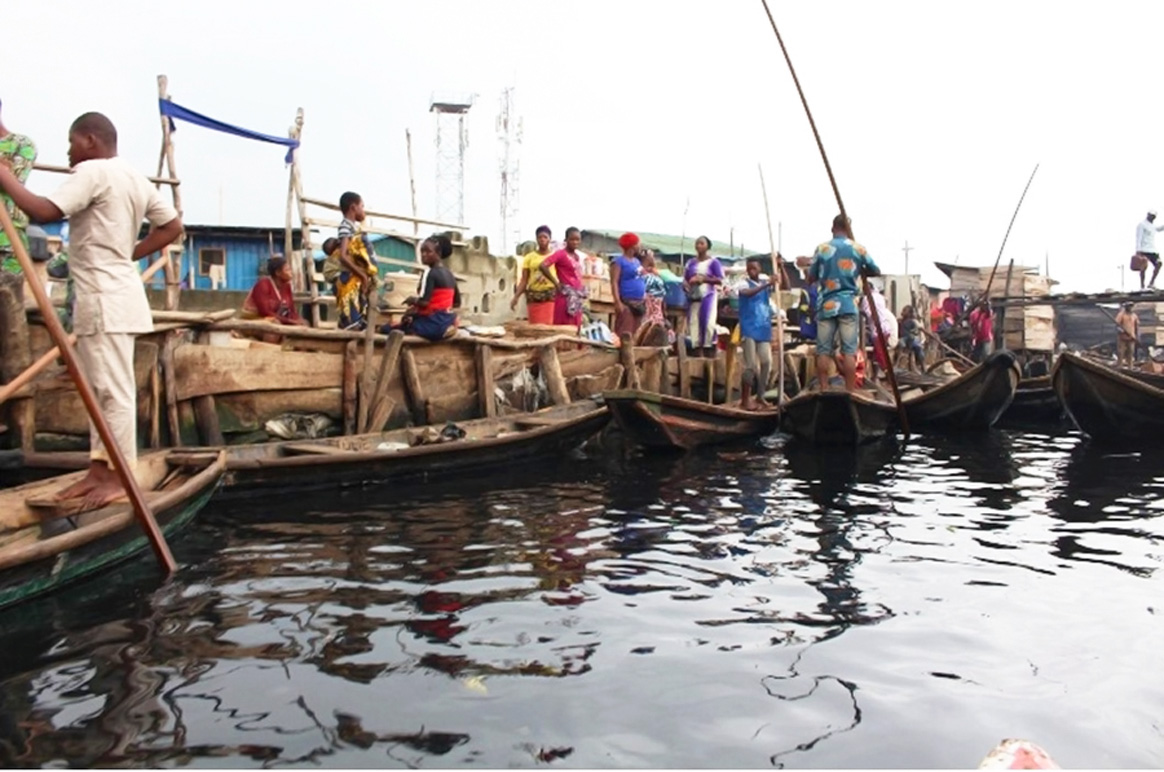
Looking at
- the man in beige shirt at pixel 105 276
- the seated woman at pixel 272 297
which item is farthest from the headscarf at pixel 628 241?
the man in beige shirt at pixel 105 276

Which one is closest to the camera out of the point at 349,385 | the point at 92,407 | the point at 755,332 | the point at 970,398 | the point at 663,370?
the point at 92,407

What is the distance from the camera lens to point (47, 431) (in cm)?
666

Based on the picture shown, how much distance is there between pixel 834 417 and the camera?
994 centimetres

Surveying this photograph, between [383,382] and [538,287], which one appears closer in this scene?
[383,382]

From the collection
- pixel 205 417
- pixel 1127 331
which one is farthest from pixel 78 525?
pixel 1127 331

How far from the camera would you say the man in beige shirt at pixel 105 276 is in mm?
4516

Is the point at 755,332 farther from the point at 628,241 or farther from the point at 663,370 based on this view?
the point at 628,241

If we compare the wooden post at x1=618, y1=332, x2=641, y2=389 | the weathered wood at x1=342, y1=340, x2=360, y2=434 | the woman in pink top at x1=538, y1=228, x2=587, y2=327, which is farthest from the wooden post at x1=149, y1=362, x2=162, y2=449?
the woman in pink top at x1=538, y1=228, x2=587, y2=327

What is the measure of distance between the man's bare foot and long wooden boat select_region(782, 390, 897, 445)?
6833 mm

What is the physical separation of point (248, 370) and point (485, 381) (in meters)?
2.32

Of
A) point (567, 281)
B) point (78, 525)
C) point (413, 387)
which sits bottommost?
point (78, 525)

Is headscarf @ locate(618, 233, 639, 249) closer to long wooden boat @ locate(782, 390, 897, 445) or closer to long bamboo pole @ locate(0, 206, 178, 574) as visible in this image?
long wooden boat @ locate(782, 390, 897, 445)

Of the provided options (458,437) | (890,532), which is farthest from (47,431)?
(890,532)

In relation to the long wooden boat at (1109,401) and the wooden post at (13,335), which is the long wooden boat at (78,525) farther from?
the long wooden boat at (1109,401)
